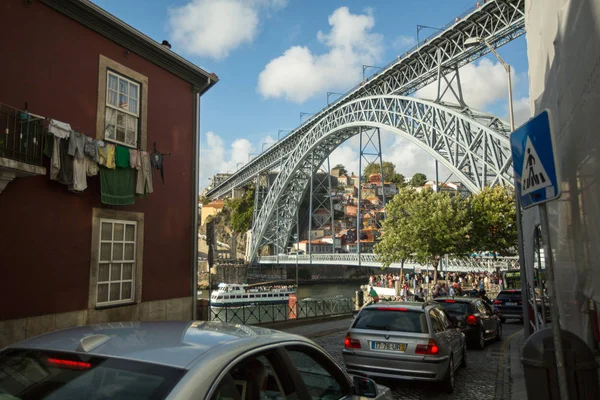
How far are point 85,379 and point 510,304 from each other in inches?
814

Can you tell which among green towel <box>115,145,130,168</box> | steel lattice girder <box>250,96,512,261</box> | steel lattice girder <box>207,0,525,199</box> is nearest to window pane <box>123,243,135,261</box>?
green towel <box>115,145,130,168</box>

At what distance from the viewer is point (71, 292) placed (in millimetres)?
8375

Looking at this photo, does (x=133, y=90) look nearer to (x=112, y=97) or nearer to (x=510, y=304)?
(x=112, y=97)

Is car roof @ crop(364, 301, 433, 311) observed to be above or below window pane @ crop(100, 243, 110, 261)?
below

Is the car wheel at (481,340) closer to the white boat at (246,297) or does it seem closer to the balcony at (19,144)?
the balcony at (19,144)

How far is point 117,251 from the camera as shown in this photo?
31.1 ft

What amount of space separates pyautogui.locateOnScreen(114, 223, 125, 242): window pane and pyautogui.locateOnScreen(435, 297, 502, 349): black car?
8427 millimetres

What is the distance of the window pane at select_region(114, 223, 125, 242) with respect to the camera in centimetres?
951

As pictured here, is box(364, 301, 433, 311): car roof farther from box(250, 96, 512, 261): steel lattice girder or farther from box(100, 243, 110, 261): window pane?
box(250, 96, 512, 261): steel lattice girder

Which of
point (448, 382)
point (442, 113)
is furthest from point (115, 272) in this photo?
point (442, 113)

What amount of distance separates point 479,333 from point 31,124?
37.7 feet

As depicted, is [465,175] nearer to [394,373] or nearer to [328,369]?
[394,373]

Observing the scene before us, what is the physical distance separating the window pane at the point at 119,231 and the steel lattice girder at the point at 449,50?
2622cm

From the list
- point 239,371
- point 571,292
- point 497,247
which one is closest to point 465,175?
point 497,247
